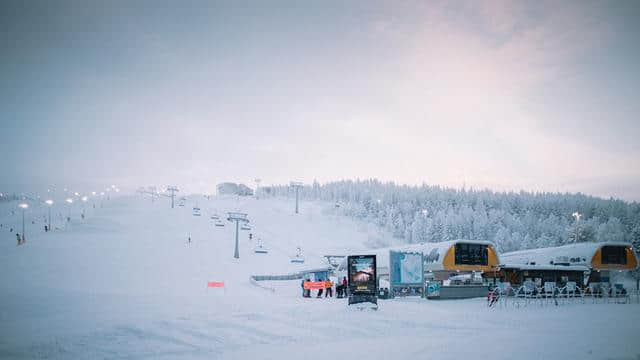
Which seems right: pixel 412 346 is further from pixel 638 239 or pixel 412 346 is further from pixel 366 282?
pixel 638 239

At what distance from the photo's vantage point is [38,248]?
4734cm

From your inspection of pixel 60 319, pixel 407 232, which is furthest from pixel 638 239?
pixel 60 319

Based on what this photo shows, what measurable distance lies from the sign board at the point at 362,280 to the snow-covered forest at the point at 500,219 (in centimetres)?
7795

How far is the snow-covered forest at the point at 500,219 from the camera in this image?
124 metres

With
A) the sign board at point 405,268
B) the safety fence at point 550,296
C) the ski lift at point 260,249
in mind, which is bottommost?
the safety fence at point 550,296

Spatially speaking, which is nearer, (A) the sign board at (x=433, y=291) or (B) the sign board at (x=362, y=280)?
(B) the sign board at (x=362, y=280)

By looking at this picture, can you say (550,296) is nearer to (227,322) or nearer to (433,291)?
(433,291)

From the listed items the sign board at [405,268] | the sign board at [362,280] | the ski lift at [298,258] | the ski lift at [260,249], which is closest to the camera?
the sign board at [362,280]

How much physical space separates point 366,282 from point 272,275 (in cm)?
2058

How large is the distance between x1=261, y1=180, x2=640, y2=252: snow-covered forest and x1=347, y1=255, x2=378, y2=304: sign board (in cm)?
7795

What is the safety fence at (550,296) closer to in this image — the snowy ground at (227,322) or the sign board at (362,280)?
the snowy ground at (227,322)

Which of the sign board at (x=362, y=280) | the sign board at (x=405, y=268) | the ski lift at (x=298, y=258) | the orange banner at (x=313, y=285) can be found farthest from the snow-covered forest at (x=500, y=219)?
the sign board at (x=362, y=280)

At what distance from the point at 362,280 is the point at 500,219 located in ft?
436

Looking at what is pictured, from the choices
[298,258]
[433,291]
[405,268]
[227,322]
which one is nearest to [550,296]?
[433,291]
